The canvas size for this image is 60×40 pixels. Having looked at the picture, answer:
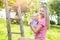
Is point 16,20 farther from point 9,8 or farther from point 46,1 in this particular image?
point 46,1

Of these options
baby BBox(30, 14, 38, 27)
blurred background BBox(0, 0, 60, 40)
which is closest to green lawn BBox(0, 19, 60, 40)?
blurred background BBox(0, 0, 60, 40)

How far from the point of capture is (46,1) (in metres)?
2.62

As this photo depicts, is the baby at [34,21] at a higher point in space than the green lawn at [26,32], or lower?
higher

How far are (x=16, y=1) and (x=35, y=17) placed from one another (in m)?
0.26

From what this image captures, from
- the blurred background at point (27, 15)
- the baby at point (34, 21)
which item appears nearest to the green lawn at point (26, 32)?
the blurred background at point (27, 15)

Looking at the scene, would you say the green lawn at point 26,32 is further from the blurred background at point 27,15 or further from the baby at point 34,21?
the baby at point 34,21

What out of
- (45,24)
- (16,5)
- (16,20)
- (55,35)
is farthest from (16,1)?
(55,35)

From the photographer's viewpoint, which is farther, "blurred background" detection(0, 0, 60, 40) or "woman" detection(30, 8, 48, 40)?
"blurred background" detection(0, 0, 60, 40)

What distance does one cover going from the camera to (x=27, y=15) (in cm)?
262

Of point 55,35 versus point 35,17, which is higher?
point 35,17

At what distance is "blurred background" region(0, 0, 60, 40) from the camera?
2592 millimetres

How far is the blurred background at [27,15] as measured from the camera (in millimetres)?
2592

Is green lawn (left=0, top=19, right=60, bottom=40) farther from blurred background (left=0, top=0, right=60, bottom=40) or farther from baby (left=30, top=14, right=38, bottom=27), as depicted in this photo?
baby (left=30, top=14, right=38, bottom=27)

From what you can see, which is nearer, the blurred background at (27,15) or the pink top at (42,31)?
the pink top at (42,31)
